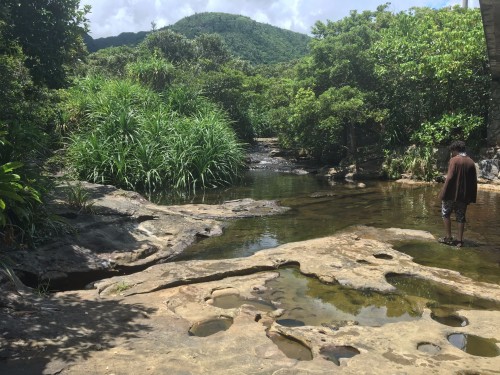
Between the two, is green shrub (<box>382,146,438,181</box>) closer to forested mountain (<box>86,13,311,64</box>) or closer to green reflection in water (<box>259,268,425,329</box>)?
green reflection in water (<box>259,268,425,329</box>)

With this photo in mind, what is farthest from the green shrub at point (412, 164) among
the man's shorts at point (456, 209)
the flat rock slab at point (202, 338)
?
the flat rock slab at point (202, 338)

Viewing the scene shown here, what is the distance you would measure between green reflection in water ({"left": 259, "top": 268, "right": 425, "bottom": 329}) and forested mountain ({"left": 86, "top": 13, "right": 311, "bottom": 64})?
70796 millimetres

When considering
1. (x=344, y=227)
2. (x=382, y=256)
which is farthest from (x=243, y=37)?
(x=382, y=256)

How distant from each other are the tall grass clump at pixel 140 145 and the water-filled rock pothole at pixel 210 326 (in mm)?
8304

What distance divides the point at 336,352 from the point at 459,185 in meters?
4.59

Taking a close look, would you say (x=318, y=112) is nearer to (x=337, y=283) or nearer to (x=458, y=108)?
(x=458, y=108)

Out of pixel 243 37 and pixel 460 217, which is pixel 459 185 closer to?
pixel 460 217

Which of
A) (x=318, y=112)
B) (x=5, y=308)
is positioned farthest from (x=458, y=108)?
(x=5, y=308)

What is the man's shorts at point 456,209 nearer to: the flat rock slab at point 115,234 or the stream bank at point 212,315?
the stream bank at point 212,315

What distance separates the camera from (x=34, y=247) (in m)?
5.89

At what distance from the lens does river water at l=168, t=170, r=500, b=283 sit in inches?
264

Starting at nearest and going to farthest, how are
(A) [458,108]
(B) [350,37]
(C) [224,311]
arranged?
(C) [224,311]
(A) [458,108]
(B) [350,37]

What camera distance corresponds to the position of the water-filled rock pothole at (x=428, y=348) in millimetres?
3676

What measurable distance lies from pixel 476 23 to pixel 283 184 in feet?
28.6
